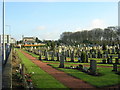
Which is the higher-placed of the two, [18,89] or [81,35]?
[81,35]

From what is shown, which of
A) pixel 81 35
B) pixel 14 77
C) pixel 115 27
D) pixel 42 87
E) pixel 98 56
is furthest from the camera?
pixel 81 35

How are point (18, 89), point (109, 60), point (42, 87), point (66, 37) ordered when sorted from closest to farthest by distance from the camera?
point (18, 89) < point (42, 87) < point (109, 60) < point (66, 37)

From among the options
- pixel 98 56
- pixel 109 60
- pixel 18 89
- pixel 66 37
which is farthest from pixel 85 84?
pixel 66 37

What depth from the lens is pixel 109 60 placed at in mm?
19188

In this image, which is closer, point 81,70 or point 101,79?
point 101,79

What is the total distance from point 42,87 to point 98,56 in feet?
60.3

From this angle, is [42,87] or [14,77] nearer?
[42,87]

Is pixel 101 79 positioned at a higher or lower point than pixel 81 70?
lower

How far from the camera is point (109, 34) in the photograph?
80188mm

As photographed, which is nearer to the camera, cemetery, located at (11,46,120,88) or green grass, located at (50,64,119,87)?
green grass, located at (50,64,119,87)

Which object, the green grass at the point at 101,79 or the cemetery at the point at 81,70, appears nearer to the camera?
the green grass at the point at 101,79

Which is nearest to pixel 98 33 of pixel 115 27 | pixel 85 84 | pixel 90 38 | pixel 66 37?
pixel 90 38

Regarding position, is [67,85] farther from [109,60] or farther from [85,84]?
[109,60]

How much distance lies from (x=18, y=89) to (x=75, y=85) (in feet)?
10.7
